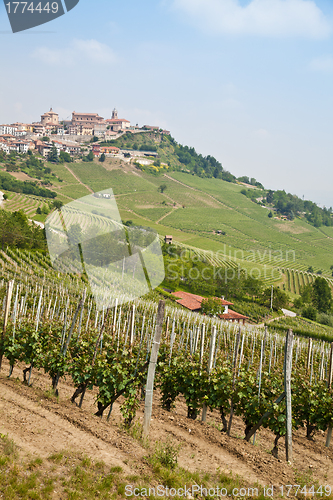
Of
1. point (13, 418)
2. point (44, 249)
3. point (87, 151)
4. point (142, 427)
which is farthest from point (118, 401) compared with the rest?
point (87, 151)

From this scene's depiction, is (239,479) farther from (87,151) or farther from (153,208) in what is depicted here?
(87,151)

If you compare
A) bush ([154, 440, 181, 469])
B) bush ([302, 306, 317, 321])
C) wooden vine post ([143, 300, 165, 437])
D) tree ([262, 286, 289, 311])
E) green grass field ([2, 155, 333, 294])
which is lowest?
bush ([302, 306, 317, 321])

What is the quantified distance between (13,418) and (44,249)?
35520mm

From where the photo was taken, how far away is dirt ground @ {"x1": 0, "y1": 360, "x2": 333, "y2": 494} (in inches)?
181

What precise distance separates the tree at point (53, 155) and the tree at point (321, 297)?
4190 inches

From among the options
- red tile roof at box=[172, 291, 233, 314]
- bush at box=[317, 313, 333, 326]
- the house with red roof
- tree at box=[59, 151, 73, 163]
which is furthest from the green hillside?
the house with red roof

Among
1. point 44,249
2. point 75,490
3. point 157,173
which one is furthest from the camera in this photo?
point 157,173

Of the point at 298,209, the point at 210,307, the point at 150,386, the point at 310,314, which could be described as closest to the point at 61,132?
the point at 298,209

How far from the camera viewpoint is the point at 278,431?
5.38 m

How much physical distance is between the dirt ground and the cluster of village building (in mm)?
144091

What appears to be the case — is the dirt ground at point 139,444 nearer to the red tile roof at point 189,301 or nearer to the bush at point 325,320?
the red tile roof at point 189,301

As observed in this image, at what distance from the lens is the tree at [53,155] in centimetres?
13288

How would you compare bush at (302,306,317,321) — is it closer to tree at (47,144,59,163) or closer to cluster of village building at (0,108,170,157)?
tree at (47,144,59,163)

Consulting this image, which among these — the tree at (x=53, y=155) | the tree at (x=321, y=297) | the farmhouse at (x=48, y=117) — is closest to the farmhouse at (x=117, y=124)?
the farmhouse at (x=48, y=117)
